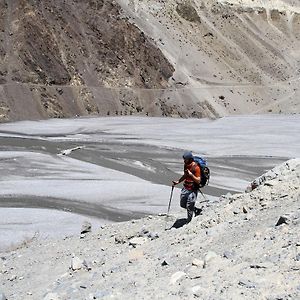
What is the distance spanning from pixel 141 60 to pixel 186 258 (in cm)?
4175

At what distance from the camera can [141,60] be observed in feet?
159

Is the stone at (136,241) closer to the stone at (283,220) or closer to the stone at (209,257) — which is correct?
the stone at (209,257)

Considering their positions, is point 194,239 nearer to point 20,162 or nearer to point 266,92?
point 20,162

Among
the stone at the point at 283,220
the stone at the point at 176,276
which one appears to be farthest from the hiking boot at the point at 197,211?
the stone at the point at 176,276

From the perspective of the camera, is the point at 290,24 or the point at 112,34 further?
the point at 290,24

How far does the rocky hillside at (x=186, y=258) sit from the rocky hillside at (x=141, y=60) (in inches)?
1122

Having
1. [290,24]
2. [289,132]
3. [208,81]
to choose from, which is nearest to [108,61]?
[208,81]

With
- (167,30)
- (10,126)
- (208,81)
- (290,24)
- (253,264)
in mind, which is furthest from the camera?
(290,24)

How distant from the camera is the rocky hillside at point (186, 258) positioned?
6262 millimetres

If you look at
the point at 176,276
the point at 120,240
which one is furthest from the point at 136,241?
the point at 176,276

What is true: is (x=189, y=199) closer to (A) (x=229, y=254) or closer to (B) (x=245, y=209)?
(B) (x=245, y=209)

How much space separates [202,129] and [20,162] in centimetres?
1591

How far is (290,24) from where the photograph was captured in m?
64.7

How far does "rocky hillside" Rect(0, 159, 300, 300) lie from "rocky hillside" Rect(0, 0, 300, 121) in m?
28.5
